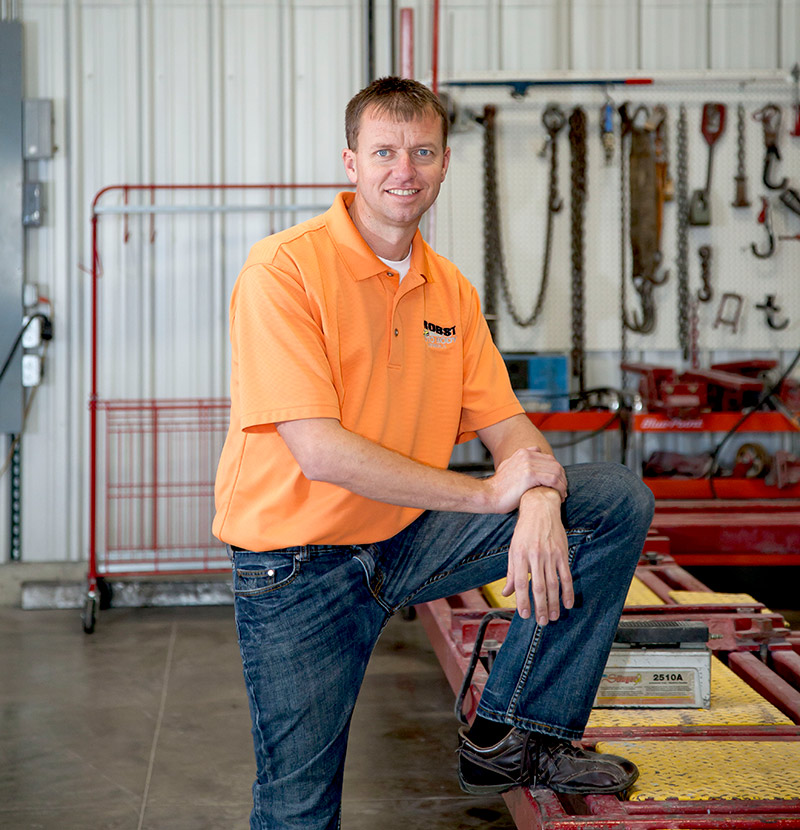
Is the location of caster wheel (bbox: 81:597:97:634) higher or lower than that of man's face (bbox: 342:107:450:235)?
lower

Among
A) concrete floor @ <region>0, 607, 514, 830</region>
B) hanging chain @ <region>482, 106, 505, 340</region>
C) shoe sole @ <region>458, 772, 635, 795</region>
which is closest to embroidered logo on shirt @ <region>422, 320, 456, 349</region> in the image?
shoe sole @ <region>458, 772, 635, 795</region>

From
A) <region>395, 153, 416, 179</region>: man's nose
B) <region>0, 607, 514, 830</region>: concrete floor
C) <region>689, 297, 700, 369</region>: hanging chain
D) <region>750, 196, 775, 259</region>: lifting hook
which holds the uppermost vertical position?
<region>750, 196, 775, 259</region>: lifting hook

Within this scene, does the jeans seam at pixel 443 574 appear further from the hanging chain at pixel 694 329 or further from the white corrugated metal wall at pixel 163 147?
the hanging chain at pixel 694 329

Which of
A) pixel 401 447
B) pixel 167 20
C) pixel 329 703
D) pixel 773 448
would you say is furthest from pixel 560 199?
pixel 329 703

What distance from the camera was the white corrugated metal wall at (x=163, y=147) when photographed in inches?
222

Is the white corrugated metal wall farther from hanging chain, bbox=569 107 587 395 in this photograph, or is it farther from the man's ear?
the man's ear

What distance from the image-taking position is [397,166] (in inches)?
83.8

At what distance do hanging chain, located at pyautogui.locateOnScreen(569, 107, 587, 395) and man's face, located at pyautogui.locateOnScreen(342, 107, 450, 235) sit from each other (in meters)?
3.83

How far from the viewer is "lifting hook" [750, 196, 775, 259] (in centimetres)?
592

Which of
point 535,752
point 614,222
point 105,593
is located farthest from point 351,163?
point 614,222

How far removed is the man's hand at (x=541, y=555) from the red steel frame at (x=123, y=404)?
3.57 m

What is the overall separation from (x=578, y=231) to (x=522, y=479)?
164 inches

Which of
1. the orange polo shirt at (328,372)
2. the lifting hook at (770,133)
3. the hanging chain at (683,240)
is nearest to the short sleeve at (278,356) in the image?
the orange polo shirt at (328,372)

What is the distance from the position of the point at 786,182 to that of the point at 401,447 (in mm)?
4550
